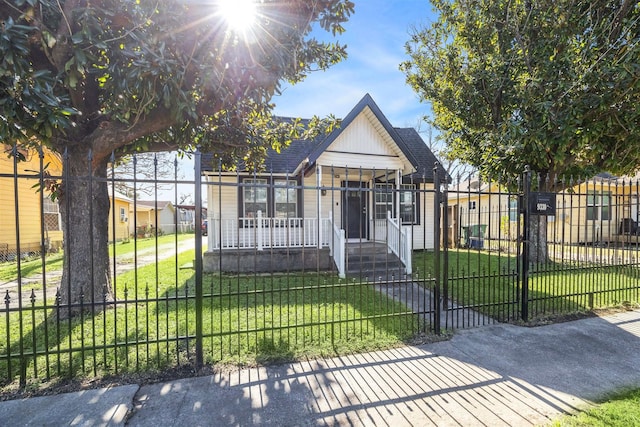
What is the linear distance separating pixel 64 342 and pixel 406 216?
1147 cm

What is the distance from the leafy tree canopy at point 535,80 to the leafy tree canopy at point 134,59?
5038 millimetres

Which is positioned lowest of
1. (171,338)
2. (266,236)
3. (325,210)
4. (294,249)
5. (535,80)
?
(171,338)

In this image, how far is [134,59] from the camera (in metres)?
3.62

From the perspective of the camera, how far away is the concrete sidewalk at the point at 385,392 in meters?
2.63

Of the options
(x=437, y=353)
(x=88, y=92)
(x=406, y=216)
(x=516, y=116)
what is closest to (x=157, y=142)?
(x=88, y=92)

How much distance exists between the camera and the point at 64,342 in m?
4.00

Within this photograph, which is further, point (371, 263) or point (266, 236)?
point (266, 236)

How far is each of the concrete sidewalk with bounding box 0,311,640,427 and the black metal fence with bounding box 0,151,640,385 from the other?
15.7 inches

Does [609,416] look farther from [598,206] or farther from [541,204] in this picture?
[598,206]

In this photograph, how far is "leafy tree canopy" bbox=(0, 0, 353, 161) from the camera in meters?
3.21

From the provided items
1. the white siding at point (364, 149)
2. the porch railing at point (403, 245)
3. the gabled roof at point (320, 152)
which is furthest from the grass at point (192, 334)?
the white siding at point (364, 149)

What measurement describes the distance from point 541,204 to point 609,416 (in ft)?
9.94

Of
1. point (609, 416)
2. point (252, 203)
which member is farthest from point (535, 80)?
point (252, 203)

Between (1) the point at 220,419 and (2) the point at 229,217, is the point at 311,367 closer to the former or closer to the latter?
(1) the point at 220,419
